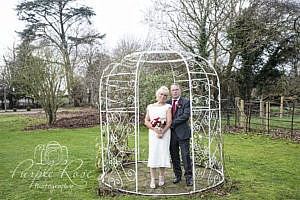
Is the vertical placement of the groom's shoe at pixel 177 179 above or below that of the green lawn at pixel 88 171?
above

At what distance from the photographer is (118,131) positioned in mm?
5914

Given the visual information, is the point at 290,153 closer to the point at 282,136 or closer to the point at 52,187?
the point at 282,136

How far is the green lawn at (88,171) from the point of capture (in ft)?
14.4

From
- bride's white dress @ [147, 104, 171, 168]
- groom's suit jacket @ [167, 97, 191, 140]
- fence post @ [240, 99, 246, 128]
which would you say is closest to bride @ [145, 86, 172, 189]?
bride's white dress @ [147, 104, 171, 168]

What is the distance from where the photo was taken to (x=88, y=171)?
570 cm

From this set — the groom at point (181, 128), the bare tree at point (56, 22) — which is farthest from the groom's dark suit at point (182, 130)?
the bare tree at point (56, 22)

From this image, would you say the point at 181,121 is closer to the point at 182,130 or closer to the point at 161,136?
the point at 182,130

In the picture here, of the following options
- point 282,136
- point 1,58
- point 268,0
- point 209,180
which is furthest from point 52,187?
point 1,58

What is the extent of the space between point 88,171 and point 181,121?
2.54 meters

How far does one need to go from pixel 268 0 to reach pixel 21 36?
65.7 ft

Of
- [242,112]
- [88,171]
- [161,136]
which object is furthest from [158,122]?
[242,112]

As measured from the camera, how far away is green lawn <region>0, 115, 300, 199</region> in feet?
14.4

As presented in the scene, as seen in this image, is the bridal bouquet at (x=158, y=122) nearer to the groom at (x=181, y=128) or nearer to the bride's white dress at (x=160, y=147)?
the bride's white dress at (x=160, y=147)

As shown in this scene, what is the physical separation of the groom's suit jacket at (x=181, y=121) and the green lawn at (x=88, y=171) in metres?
0.97
